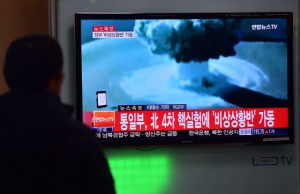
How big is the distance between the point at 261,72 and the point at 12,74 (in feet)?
7.60

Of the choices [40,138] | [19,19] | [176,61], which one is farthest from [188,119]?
[40,138]

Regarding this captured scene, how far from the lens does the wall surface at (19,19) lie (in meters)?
3.26

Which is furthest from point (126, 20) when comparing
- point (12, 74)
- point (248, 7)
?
point (12, 74)

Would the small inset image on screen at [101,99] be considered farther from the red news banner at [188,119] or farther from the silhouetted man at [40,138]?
the silhouetted man at [40,138]

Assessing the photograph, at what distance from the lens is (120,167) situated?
11.7 ft

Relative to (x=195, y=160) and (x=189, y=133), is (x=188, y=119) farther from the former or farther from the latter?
(x=195, y=160)

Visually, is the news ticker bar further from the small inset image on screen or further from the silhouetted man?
the silhouetted man

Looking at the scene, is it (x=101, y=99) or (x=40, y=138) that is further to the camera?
(x=101, y=99)

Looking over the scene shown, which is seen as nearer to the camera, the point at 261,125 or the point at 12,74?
the point at 12,74

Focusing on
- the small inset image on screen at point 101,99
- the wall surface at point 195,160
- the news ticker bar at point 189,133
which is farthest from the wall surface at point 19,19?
→ the news ticker bar at point 189,133

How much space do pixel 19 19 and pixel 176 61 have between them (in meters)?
1.11

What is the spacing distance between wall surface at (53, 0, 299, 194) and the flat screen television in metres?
0.15

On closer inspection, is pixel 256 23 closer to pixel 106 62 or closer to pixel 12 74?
pixel 106 62

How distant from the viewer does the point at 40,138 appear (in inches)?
59.8
